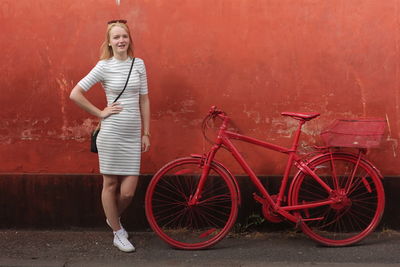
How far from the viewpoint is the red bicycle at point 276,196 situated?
534cm

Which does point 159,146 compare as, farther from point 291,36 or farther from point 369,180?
point 369,180

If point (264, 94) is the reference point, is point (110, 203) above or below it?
below

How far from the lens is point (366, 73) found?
18.5ft

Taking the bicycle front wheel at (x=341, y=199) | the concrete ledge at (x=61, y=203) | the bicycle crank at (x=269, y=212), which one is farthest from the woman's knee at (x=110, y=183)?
the bicycle front wheel at (x=341, y=199)

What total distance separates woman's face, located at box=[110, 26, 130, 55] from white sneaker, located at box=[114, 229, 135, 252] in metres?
1.59

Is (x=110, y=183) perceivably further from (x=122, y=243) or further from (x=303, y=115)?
(x=303, y=115)

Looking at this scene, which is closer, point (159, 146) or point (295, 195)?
point (295, 195)

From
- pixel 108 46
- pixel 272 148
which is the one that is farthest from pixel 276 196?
pixel 108 46

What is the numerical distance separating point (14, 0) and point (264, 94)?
8.07ft

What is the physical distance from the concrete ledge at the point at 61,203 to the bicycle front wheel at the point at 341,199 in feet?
1.11

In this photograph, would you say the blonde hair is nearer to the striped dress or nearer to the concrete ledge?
the striped dress

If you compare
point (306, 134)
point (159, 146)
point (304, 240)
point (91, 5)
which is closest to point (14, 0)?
point (91, 5)

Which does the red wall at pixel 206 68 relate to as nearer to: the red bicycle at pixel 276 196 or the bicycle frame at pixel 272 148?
the red bicycle at pixel 276 196

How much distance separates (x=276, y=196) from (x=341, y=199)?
55 cm
